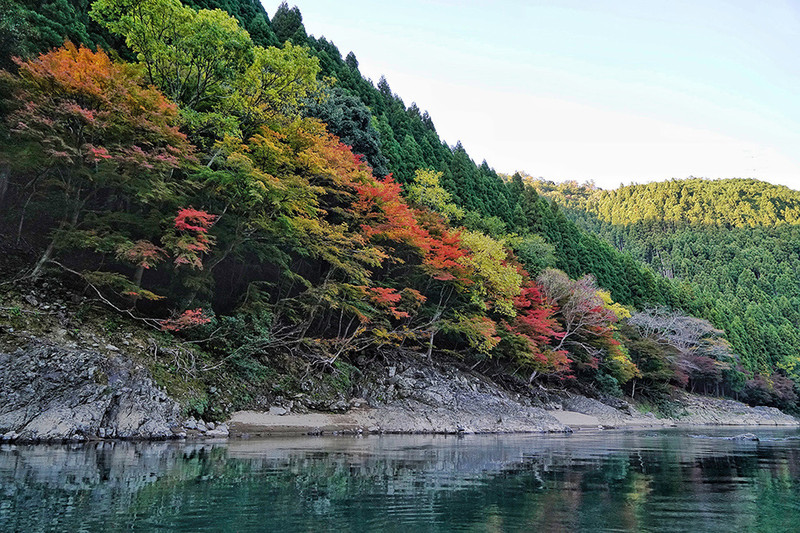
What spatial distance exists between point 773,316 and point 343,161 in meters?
111

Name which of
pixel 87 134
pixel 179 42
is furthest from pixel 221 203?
pixel 179 42

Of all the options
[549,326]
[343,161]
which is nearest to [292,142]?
[343,161]

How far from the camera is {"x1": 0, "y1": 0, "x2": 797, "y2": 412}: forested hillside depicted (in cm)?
1408

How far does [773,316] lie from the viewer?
99.3 m

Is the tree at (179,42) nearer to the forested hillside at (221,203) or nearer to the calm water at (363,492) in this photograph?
the forested hillside at (221,203)

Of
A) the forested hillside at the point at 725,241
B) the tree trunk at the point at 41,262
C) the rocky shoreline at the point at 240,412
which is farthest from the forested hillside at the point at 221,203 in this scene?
the forested hillside at the point at 725,241

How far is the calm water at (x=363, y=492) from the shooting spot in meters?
5.37

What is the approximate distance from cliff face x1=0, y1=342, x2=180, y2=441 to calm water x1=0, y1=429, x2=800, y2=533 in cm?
88

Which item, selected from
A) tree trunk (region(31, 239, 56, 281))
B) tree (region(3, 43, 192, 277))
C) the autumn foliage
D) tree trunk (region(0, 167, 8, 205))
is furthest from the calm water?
tree trunk (region(0, 167, 8, 205))

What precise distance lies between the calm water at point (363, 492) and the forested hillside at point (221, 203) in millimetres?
6634

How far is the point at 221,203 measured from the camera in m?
18.0

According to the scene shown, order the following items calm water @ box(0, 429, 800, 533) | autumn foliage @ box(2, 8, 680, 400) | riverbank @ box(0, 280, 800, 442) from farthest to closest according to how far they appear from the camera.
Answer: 1. autumn foliage @ box(2, 8, 680, 400)
2. riverbank @ box(0, 280, 800, 442)
3. calm water @ box(0, 429, 800, 533)

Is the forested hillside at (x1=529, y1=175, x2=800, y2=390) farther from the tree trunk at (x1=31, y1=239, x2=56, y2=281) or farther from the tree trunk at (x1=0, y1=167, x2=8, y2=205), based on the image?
the tree trunk at (x1=0, y1=167, x2=8, y2=205)

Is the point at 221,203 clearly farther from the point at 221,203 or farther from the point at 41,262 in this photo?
the point at 41,262
